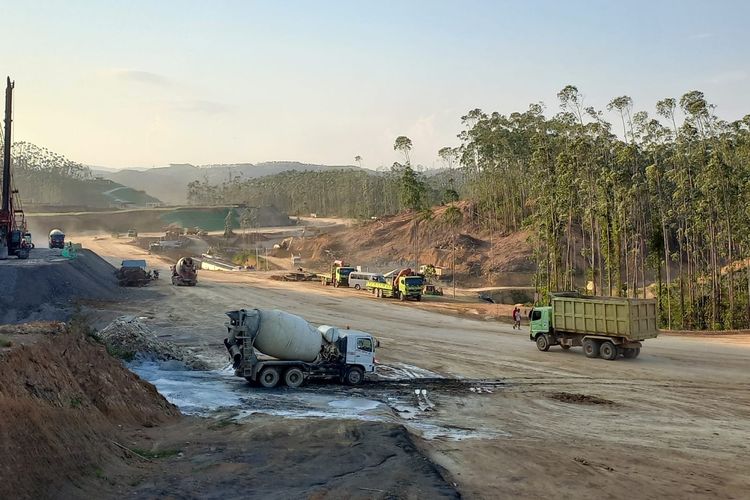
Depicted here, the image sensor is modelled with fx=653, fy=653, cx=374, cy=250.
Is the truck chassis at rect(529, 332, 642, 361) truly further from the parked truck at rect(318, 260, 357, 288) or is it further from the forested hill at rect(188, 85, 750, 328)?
the parked truck at rect(318, 260, 357, 288)

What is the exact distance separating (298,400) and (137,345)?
9.20 metres

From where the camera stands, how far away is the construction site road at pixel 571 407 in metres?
16.0

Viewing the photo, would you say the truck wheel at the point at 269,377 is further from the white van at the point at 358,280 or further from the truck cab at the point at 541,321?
the white van at the point at 358,280

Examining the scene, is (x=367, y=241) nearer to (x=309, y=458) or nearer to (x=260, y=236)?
(x=260, y=236)

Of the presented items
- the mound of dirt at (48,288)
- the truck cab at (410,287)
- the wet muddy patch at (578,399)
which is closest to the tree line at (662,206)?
the truck cab at (410,287)

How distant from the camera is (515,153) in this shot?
4050 inches

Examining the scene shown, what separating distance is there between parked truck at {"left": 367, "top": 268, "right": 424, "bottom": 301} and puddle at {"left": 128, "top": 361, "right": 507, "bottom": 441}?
33.3m

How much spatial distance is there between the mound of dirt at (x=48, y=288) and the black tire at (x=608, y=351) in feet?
109

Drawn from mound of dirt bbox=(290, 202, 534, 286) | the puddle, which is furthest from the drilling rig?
mound of dirt bbox=(290, 202, 534, 286)

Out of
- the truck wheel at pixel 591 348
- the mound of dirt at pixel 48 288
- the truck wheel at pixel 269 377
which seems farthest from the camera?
the mound of dirt at pixel 48 288

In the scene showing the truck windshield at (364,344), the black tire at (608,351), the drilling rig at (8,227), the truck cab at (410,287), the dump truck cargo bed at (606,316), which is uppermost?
the drilling rig at (8,227)

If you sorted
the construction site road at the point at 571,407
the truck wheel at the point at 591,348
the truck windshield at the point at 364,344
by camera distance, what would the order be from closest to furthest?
the construction site road at the point at 571,407, the truck windshield at the point at 364,344, the truck wheel at the point at 591,348

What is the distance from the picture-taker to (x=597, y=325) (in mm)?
34219

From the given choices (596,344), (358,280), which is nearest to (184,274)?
(358,280)
